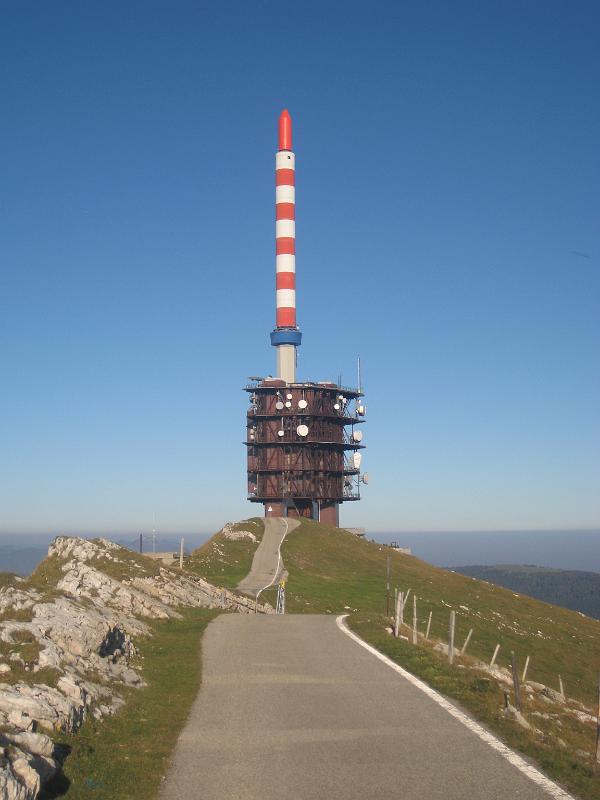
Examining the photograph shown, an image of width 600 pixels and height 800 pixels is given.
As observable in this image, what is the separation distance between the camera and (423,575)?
71562 mm

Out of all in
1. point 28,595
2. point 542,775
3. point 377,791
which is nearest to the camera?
point 377,791

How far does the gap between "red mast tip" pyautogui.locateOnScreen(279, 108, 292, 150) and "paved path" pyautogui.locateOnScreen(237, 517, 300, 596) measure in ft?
141

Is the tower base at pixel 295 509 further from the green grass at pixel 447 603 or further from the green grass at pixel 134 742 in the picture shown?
the green grass at pixel 134 742

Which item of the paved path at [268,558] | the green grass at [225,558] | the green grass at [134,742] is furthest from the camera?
the green grass at [225,558]

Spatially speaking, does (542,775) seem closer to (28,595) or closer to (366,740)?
(366,740)

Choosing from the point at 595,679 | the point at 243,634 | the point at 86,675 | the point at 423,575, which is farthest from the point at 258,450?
the point at 86,675

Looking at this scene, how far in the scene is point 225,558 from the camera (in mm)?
64125

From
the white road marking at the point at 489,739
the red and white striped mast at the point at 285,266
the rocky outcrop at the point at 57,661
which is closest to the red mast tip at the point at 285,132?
the red and white striped mast at the point at 285,266

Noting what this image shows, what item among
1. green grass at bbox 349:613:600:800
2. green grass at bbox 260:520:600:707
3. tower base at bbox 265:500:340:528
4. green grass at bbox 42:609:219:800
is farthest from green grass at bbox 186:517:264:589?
green grass at bbox 42:609:219:800

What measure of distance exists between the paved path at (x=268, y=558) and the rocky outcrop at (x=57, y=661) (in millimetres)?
19840

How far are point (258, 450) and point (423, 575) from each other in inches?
1270

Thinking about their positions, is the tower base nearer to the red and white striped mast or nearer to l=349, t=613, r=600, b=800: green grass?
the red and white striped mast

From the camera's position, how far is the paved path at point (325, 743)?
11.4m

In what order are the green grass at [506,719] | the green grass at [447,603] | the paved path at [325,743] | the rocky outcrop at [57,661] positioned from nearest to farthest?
the paved path at [325,743]
the rocky outcrop at [57,661]
the green grass at [506,719]
the green grass at [447,603]
